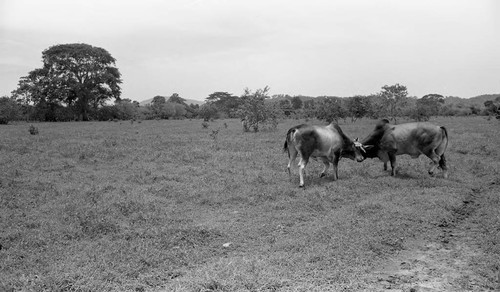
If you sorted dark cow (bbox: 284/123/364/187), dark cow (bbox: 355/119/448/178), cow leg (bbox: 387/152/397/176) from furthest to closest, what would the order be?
cow leg (bbox: 387/152/397/176) → dark cow (bbox: 355/119/448/178) → dark cow (bbox: 284/123/364/187)

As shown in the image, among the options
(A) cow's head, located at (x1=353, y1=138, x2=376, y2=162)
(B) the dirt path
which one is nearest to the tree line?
(A) cow's head, located at (x1=353, y1=138, x2=376, y2=162)

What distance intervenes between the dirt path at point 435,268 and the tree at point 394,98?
36.0 meters

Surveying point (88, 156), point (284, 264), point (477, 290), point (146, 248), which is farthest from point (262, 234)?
point (88, 156)

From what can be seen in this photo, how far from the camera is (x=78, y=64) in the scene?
50.5m

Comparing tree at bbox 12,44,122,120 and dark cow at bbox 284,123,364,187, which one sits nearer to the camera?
dark cow at bbox 284,123,364,187

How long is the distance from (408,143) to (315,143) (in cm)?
359

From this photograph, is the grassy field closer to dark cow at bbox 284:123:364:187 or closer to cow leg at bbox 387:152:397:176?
cow leg at bbox 387:152:397:176

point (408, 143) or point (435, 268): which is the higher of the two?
point (408, 143)

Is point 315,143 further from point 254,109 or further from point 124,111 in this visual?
point 124,111

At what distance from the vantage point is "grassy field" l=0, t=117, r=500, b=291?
5922 mm

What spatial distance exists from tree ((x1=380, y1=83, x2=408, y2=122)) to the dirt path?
36.0m

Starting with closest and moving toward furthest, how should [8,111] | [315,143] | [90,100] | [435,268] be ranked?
[435,268] < [315,143] < [8,111] < [90,100]

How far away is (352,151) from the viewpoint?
13867mm

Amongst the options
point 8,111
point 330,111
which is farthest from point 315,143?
point 8,111
